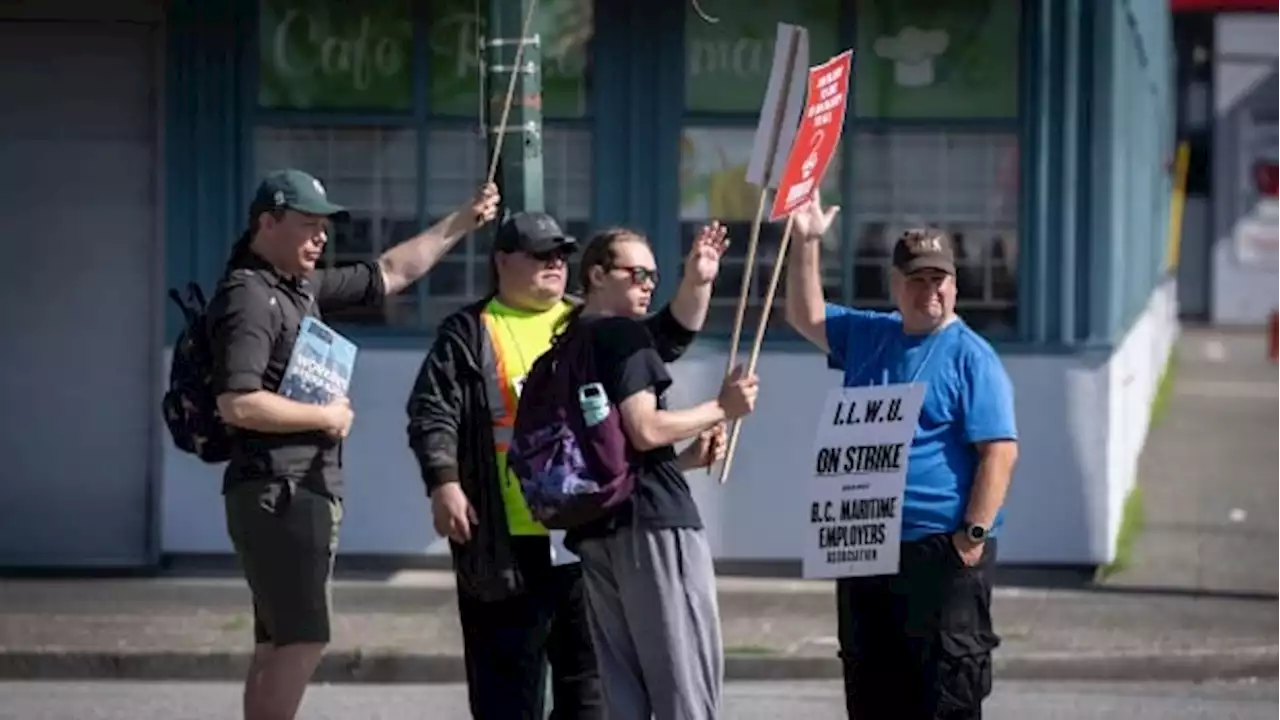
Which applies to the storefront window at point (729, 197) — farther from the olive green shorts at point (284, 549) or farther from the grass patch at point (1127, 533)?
the olive green shorts at point (284, 549)

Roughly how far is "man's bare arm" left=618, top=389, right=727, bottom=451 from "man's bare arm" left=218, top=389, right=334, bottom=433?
923 mm

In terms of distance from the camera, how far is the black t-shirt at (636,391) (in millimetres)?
6836

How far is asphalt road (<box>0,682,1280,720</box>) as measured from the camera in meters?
10.1

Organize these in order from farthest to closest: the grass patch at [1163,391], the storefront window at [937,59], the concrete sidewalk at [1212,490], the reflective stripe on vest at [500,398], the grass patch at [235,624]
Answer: the grass patch at [1163,391] → the concrete sidewalk at [1212,490] → the storefront window at [937,59] → the grass patch at [235,624] → the reflective stripe on vest at [500,398]

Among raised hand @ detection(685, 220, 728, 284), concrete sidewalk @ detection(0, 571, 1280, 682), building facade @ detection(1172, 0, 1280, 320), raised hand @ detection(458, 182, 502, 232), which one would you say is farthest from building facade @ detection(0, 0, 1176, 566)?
building facade @ detection(1172, 0, 1280, 320)

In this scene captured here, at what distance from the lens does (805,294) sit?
736 centimetres

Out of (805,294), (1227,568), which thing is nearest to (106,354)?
(1227,568)

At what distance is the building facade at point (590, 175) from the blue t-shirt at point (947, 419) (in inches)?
222

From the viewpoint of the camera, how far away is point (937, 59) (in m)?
13.0

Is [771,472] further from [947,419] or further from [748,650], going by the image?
[947,419]

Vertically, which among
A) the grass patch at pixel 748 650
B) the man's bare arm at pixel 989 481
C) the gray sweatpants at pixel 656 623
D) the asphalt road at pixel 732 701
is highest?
the man's bare arm at pixel 989 481

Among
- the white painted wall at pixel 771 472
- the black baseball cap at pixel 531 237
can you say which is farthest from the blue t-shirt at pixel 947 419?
the white painted wall at pixel 771 472

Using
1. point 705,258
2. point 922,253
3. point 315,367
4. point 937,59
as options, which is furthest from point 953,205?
point 315,367

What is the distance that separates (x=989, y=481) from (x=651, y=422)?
92 centimetres
